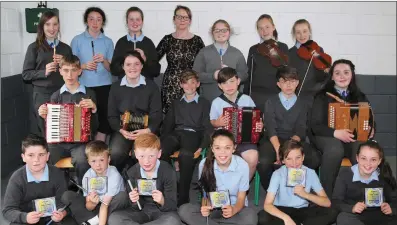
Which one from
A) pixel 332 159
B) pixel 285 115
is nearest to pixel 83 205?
pixel 285 115

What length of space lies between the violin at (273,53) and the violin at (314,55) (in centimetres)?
21

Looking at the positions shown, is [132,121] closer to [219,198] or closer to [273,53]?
[219,198]

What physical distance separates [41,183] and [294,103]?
8.01 feet

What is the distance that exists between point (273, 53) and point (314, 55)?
47 cm

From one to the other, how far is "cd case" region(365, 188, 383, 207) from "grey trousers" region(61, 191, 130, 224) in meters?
1.89

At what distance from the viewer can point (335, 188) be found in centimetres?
395

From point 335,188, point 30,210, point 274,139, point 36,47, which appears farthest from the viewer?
point 36,47

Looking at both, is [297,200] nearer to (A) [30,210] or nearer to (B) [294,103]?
(B) [294,103]

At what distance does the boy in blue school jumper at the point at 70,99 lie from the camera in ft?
14.1

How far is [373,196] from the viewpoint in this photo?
3.68 m

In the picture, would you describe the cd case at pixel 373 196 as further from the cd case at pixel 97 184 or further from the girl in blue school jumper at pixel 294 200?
the cd case at pixel 97 184

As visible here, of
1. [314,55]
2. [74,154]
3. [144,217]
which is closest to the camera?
[144,217]

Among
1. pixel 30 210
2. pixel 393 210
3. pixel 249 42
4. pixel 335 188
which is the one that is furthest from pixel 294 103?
pixel 30 210

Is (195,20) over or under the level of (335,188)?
over
